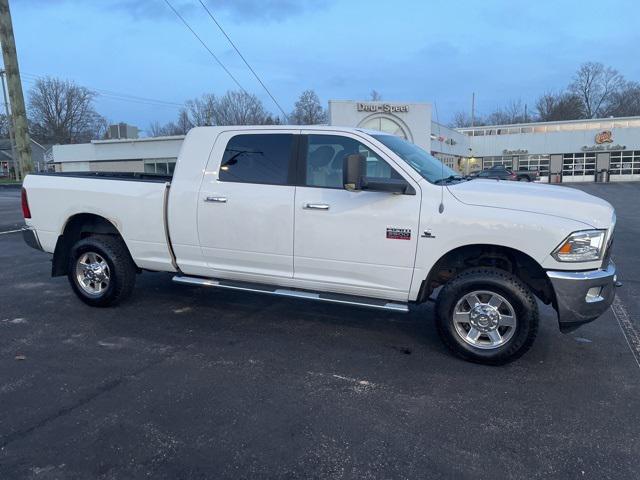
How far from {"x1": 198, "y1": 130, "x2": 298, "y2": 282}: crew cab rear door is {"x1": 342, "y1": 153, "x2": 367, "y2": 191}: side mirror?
74 centimetres

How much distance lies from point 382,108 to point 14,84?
18492 mm

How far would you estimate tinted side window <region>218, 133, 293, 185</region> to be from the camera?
16.1ft

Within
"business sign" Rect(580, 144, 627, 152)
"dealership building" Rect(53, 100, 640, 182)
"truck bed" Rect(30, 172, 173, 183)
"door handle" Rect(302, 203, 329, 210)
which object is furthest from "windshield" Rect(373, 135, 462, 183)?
"business sign" Rect(580, 144, 627, 152)

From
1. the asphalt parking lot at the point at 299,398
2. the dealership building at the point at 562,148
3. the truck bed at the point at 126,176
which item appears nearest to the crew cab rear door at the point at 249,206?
the asphalt parking lot at the point at 299,398

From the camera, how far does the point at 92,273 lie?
5730mm

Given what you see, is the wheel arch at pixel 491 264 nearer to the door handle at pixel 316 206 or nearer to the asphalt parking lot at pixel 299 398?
the asphalt parking lot at pixel 299 398

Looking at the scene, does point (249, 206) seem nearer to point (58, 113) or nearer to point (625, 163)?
point (625, 163)

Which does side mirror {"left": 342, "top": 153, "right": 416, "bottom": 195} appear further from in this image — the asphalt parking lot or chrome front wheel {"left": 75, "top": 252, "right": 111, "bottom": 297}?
chrome front wheel {"left": 75, "top": 252, "right": 111, "bottom": 297}

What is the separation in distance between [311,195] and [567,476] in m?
2.98

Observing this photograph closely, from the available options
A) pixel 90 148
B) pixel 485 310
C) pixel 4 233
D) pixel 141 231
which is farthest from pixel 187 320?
pixel 90 148

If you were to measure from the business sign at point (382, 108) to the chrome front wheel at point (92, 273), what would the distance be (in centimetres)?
2232

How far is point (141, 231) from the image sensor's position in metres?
5.46

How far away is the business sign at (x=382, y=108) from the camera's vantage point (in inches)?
1039

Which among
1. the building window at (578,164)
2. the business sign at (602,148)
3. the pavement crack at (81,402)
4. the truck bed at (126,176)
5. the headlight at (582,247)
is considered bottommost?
the pavement crack at (81,402)
